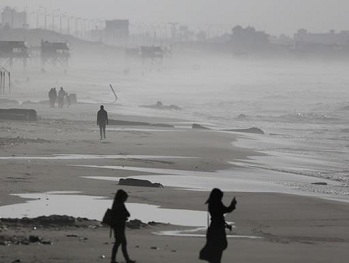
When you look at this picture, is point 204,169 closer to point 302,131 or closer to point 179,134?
point 179,134

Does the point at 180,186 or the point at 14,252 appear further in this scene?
the point at 180,186

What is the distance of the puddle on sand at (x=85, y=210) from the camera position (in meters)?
17.3

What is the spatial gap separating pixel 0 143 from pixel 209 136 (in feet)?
40.2

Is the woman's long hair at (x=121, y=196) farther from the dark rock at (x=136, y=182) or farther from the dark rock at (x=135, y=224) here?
the dark rock at (x=136, y=182)

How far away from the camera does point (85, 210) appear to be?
18047 millimetres

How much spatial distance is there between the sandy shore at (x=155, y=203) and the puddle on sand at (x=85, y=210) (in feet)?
1.45

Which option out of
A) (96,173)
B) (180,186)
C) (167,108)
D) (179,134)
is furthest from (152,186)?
(167,108)

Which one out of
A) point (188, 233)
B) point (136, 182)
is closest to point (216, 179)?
point (136, 182)

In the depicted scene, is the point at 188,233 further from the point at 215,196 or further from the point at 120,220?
the point at 215,196

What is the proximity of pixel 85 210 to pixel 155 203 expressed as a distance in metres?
1.87

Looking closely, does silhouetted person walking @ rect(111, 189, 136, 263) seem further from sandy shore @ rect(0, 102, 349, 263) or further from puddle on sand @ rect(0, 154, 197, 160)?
puddle on sand @ rect(0, 154, 197, 160)

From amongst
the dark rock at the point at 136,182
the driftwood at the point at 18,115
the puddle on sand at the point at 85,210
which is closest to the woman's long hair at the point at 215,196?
the puddle on sand at the point at 85,210

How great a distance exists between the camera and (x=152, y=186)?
21969mm

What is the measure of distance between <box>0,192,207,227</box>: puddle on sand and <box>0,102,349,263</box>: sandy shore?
0.44 metres
